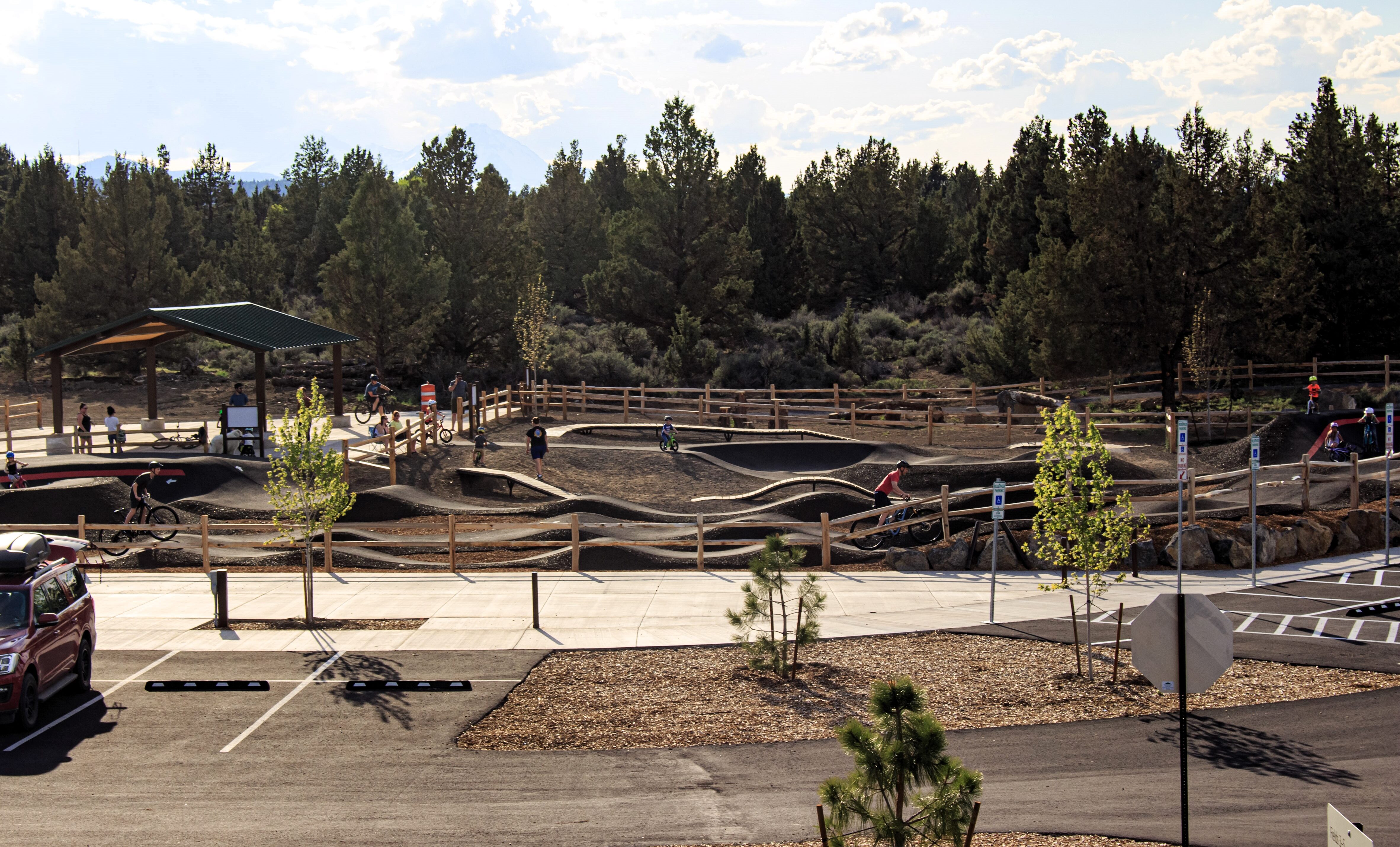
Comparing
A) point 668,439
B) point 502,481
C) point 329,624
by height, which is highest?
point 668,439

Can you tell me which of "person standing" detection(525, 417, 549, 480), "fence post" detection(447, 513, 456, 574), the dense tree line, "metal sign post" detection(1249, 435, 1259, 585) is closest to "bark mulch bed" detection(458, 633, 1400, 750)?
"metal sign post" detection(1249, 435, 1259, 585)

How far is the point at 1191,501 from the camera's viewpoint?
20047 millimetres

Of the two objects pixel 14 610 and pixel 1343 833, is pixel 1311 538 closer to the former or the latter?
pixel 1343 833

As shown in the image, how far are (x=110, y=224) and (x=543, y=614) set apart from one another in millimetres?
45179

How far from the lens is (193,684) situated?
42.2 ft

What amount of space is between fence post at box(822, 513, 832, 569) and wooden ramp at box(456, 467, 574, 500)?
8097 mm

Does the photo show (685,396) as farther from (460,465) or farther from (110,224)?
(110,224)

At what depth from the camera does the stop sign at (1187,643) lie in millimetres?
7578

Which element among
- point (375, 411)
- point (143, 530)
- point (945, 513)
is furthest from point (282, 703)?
point (375, 411)

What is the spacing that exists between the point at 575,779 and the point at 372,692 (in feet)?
12.7

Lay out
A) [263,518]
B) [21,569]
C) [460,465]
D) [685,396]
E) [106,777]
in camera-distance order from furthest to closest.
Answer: [685,396] → [460,465] → [263,518] → [21,569] → [106,777]

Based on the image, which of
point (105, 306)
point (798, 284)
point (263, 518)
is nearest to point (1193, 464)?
point (263, 518)

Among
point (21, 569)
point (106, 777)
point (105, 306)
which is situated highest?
point (105, 306)

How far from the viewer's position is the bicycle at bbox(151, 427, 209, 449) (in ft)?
102
